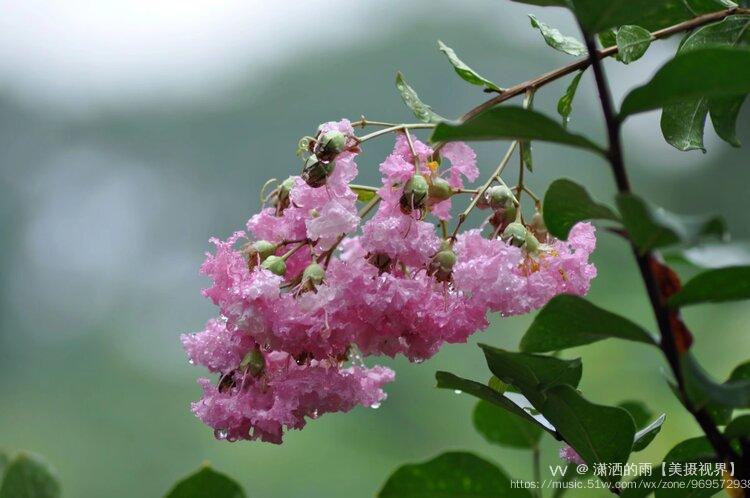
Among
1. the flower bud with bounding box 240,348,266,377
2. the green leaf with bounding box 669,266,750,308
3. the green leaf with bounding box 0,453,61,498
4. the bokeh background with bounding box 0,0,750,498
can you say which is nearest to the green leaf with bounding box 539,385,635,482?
the green leaf with bounding box 669,266,750,308

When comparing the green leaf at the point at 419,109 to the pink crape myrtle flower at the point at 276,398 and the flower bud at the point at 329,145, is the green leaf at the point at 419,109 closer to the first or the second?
the flower bud at the point at 329,145

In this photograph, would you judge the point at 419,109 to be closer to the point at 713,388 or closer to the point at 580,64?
the point at 580,64

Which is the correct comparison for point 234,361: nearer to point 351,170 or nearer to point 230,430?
point 230,430

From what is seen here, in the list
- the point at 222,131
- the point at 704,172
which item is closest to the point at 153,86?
the point at 222,131

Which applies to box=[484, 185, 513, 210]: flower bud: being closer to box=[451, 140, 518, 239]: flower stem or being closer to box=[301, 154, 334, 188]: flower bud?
box=[451, 140, 518, 239]: flower stem

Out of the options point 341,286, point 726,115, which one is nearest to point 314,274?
point 341,286
